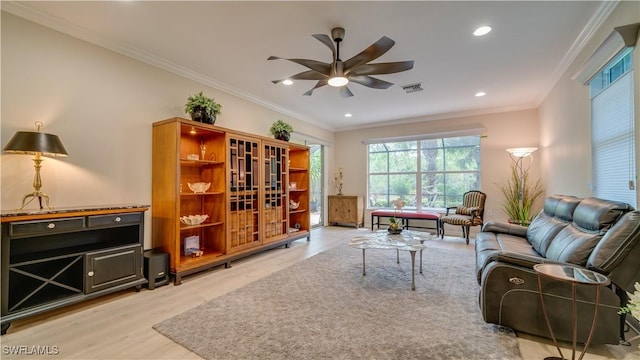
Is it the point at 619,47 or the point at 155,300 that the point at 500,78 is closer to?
the point at 619,47

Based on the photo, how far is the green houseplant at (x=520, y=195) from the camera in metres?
5.14

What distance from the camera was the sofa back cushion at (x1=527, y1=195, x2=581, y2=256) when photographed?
274 centimetres

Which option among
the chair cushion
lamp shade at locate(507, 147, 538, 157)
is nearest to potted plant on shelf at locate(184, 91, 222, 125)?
the chair cushion

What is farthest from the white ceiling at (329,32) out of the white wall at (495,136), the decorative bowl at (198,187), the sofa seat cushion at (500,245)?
the sofa seat cushion at (500,245)

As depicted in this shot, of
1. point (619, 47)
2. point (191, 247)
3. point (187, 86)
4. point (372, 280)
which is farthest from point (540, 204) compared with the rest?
point (187, 86)

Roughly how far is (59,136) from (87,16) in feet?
3.93

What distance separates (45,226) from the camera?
2.28 m

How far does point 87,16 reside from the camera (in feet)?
8.55

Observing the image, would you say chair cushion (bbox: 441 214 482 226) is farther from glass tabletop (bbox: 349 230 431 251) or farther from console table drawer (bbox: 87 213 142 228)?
console table drawer (bbox: 87 213 142 228)

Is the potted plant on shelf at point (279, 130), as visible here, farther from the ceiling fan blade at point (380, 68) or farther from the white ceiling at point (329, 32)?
the ceiling fan blade at point (380, 68)

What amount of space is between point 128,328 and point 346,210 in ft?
17.7

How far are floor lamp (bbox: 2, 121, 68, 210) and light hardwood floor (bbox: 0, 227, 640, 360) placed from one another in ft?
3.55

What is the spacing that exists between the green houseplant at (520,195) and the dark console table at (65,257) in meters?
6.01

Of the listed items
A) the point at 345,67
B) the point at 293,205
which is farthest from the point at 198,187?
the point at 345,67
